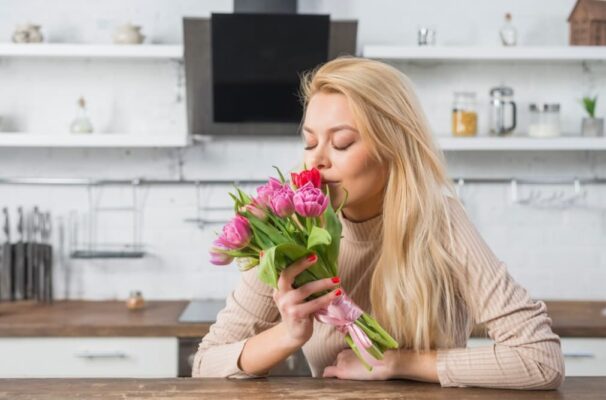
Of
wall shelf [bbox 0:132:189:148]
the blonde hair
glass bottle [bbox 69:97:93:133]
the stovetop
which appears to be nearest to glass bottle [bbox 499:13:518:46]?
wall shelf [bbox 0:132:189:148]

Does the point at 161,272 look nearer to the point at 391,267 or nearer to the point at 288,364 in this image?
the point at 288,364

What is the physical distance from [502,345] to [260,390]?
1.49 ft

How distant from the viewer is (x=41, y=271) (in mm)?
3611

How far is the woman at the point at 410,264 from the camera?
1504 mm

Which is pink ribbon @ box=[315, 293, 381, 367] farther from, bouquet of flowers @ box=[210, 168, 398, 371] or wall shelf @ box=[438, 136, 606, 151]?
wall shelf @ box=[438, 136, 606, 151]

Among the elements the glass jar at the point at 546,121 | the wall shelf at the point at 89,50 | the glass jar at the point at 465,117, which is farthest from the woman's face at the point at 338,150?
the glass jar at the point at 546,121

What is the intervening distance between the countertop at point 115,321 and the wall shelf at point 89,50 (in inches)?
41.8

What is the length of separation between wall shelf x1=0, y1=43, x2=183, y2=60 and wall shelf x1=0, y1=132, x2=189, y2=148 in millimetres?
333

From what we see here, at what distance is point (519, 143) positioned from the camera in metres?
3.44

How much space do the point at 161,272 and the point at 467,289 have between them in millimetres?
2404

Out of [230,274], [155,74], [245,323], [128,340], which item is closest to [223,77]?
[155,74]

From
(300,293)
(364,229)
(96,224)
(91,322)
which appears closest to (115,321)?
(91,322)

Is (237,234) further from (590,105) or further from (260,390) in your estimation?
(590,105)

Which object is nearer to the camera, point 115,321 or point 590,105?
point 115,321
